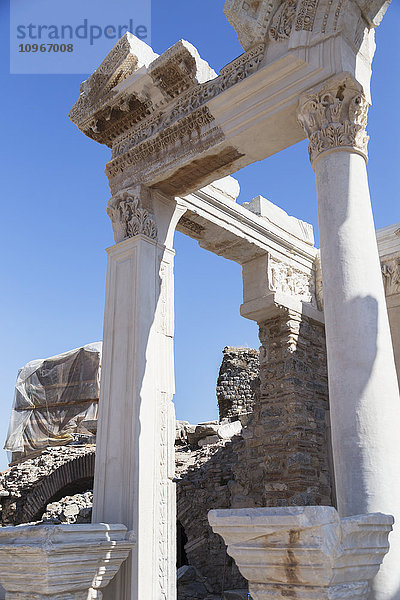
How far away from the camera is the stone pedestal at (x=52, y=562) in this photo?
12.6 ft

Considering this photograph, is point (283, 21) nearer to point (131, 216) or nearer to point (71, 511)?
point (131, 216)

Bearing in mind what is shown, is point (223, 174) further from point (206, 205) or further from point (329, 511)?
point (329, 511)

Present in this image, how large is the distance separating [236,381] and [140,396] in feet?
34.3

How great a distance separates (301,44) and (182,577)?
813cm

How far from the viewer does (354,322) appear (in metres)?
3.68

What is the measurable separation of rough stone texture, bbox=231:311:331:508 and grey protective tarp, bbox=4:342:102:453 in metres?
13.4

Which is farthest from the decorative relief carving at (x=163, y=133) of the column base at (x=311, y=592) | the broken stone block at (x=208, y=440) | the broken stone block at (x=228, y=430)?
the broken stone block at (x=208, y=440)

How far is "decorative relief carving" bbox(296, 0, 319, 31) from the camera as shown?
4621 mm

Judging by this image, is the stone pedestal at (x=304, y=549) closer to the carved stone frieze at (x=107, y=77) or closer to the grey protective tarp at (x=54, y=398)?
the carved stone frieze at (x=107, y=77)

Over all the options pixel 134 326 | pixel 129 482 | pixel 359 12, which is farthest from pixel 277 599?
pixel 359 12

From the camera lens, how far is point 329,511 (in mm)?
2637

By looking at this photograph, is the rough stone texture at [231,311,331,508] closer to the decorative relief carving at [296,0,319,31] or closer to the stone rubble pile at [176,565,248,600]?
the stone rubble pile at [176,565,248,600]

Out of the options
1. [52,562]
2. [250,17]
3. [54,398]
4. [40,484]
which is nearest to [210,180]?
[250,17]

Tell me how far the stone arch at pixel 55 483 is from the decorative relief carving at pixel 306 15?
11.3 metres
